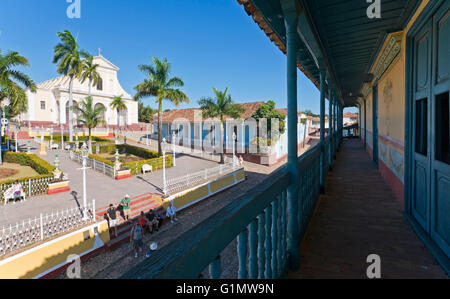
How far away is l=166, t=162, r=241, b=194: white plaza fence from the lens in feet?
43.2

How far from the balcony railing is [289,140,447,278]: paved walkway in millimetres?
571

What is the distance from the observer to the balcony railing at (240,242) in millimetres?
825

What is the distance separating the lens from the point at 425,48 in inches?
119

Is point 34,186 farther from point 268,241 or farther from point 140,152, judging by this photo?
point 268,241

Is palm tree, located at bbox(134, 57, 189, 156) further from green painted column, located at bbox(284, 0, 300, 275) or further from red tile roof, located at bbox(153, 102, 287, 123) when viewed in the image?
green painted column, located at bbox(284, 0, 300, 275)

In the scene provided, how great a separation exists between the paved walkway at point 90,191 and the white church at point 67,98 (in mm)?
20473

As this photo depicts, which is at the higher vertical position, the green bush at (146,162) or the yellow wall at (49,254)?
the green bush at (146,162)

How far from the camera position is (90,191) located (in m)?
12.2

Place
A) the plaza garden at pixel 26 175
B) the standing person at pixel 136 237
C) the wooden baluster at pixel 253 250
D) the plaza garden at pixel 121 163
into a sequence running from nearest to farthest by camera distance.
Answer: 1. the wooden baluster at pixel 253 250
2. the standing person at pixel 136 237
3. the plaza garden at pixel 26 175
4. the plaza garden at pixel 121 163

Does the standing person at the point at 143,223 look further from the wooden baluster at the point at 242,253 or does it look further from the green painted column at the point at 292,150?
the wooden baluster at the point at 242,253

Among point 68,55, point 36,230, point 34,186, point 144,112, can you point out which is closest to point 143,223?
point 36,230

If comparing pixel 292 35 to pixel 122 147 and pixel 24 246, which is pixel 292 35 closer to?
pixel 24 246

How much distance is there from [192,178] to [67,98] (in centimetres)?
3189

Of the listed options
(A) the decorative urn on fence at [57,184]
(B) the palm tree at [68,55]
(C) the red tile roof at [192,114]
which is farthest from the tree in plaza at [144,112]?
(A) the decorative urn on fence at [57,184]
